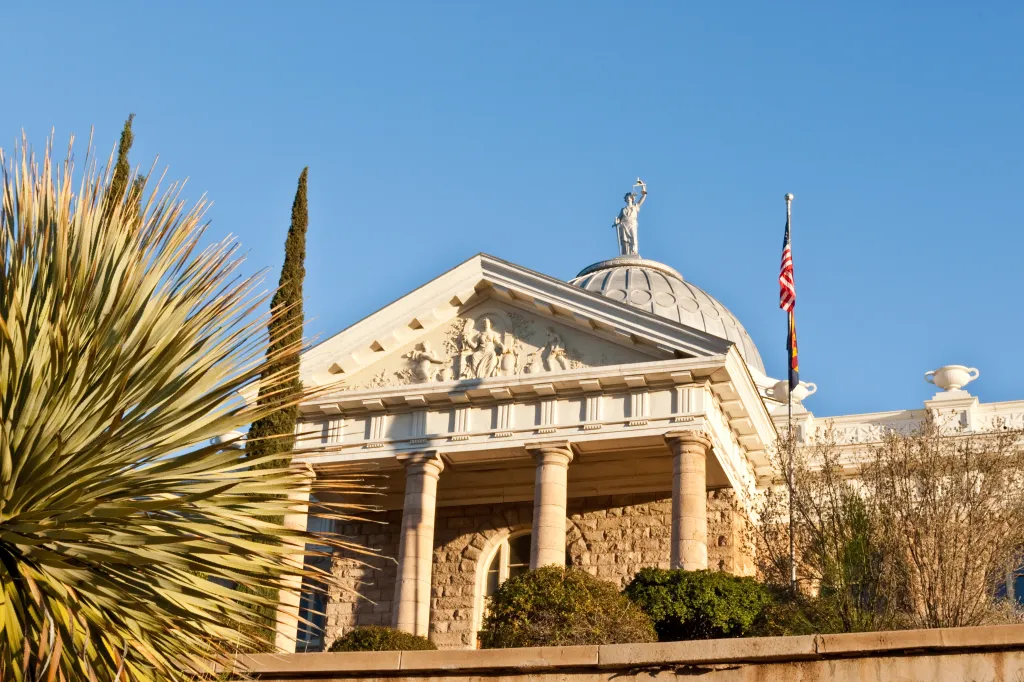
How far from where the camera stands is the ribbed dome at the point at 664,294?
124 feet

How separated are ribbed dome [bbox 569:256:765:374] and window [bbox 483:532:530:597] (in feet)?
33.2

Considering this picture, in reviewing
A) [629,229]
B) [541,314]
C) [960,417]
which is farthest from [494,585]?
[629,229]

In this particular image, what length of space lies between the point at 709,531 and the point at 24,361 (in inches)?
740

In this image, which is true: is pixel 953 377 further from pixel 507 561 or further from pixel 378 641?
pixel 378 641

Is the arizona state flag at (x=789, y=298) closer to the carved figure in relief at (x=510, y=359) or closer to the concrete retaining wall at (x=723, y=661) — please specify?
the carved figure in relief at (x=510, y=359)

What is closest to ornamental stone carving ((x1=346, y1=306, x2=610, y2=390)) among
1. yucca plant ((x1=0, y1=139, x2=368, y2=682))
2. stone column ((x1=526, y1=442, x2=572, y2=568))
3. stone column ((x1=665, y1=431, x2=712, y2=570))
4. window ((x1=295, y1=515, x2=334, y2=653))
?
stone column ((x1=526, y1=442, x2=572, y2=568))

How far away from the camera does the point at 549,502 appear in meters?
24.9

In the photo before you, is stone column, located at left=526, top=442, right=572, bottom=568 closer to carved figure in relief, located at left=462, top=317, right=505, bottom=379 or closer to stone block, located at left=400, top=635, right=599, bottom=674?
carved figure in relief, located at left=462, top=317, right=505, bottom=379

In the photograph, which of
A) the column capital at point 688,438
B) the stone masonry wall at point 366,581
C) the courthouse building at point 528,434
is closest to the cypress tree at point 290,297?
the courthouse building at point 528,434

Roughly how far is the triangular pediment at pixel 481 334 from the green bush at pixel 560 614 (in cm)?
653

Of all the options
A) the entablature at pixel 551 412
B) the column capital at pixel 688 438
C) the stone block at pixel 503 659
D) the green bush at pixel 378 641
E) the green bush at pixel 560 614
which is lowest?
the stone block at pixel 503 659

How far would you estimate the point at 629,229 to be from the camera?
136 ft

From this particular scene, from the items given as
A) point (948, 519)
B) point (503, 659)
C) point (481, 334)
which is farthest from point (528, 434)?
point (503, 659)

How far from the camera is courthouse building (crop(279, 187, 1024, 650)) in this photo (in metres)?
25.1
